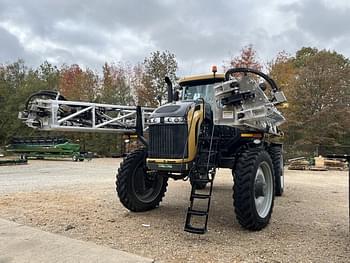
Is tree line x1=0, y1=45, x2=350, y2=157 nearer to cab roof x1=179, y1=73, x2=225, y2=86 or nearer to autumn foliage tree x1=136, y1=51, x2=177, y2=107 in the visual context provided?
autumn foliage tree x1=136, y1=51, x2=177, y2=107

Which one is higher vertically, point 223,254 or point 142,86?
point 142,86

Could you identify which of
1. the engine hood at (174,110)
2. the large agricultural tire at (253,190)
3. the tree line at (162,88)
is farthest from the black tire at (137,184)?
the tree line at (162,88)

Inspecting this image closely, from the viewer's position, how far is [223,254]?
4691 millimetres

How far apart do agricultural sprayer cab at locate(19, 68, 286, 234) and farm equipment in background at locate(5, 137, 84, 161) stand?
743 inches

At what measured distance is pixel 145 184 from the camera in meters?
7.22

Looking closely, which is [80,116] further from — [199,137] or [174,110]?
[199,137]

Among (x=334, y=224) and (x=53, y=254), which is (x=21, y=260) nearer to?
(x=53, y=254)

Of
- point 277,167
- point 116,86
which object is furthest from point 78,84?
point 277,167

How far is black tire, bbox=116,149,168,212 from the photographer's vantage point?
6758mm

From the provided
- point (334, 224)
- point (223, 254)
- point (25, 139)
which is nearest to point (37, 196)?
point (223, 254)

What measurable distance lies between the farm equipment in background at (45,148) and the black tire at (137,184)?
1845 cm

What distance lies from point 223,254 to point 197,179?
1579mm

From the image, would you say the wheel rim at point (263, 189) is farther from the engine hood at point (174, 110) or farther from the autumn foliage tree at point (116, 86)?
the autumn foliage tree at point (116, 86)

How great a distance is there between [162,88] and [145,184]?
22.1 meters
